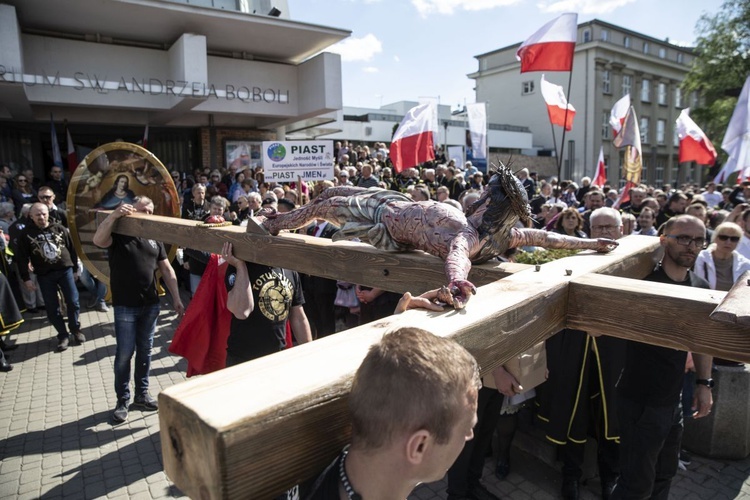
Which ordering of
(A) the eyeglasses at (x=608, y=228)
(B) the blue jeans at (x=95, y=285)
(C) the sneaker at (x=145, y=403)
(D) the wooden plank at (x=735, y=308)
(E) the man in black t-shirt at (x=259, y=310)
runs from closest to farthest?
(D) the wooden plank at (x=735, y=308), (E) the man in black t-shirt at (x=259, y=310), (A) the eyeglasses at (x=608, y=228), (C) the sneaker at (x=145, y=403), (B) the blue jeans at (x=95, y=285)

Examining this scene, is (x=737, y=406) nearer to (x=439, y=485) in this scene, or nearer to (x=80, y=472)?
(x=439, y=485)

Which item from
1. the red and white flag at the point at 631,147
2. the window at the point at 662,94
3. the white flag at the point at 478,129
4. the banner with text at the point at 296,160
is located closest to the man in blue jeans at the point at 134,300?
the banner with text at the point at 296,160

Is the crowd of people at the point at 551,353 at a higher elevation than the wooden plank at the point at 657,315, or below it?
below

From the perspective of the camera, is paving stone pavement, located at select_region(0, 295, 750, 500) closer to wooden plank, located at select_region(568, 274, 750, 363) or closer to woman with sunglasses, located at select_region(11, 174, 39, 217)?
wooden plank, located at select_region(568, 274, 750, 363)

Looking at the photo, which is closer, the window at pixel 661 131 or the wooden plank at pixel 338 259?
the wooden plank at pixel 338 259

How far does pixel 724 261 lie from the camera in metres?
4.46

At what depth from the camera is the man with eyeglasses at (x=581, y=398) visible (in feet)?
12.3

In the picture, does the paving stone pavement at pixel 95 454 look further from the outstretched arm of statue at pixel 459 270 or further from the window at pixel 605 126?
the window at pixel 605 126

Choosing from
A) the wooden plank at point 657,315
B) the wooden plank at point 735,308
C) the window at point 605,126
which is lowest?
the wooden plank at point 657,315

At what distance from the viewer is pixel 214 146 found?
15.5 m

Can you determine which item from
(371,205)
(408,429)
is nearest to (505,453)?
(371,205)

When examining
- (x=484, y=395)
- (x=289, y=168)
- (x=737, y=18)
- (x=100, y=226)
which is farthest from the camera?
(x=737, y=18)

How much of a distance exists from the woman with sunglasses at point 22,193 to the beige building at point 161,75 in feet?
6.06

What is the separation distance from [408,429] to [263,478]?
0.30 m
